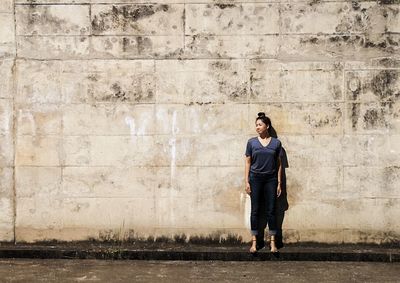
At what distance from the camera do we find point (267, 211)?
24.1 ft

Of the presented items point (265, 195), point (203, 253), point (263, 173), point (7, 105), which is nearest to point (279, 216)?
point (265, 195)

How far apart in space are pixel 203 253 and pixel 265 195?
109 cm

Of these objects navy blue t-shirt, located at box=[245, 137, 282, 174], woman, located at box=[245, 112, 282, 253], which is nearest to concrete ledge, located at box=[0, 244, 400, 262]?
woman, located at box=[245, 112, 282, 253]

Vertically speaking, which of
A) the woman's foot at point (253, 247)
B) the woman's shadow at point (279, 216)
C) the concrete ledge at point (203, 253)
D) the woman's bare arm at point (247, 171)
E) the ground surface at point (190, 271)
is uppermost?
the woman's bare arm at point (247, 171)

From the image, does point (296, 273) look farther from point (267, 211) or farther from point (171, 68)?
point (171, 68)

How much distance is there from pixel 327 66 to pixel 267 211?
2.04 metres

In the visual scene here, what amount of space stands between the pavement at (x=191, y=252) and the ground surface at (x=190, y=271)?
0.35 ft

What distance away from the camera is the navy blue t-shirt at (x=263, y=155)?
721 cm

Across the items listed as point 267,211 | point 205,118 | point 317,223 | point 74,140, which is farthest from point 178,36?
point 317,223

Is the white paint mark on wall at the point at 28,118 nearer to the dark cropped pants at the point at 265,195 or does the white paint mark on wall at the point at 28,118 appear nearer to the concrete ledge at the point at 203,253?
the concrete ledge at the point at 203,253

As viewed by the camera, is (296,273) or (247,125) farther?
(247,125)

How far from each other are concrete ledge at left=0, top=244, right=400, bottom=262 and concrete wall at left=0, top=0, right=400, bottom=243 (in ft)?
0.60

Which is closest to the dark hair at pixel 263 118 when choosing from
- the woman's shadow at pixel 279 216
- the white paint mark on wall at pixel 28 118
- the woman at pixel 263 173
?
the woman at pixel 263 173

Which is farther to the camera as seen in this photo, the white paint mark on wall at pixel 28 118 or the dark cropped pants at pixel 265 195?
the white paint mark on wall at pixel 28 118
